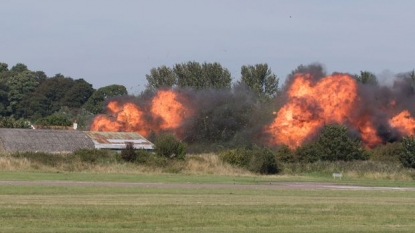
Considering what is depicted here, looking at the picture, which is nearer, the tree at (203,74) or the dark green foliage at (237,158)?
the dark green foliage at (237,158)

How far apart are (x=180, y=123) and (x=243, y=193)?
5165 centimetres

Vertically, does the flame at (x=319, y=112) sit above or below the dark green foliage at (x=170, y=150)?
above

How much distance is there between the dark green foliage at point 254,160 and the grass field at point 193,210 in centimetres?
2664

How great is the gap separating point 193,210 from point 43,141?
50837 millimetres

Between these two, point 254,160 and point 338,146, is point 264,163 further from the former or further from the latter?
point 338,146

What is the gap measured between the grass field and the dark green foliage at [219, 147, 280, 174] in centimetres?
2664

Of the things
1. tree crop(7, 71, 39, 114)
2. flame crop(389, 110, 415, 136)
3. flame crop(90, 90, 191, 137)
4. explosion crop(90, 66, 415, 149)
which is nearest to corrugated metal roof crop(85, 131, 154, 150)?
flame crop(90, 90, 191, 137)

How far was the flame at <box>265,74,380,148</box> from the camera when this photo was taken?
86.4 meters

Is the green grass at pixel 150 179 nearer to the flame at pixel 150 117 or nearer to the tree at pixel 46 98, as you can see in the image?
the flame at pixel 150 117

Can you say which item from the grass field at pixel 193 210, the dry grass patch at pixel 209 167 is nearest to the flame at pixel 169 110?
the dry grass patch at pixel 209 167

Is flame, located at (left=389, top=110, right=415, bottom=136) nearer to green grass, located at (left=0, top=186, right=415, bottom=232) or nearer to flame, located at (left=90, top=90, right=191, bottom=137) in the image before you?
flame, located at (left=90, top=90, right=191, bottom=137)

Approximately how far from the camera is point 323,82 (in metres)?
89.2

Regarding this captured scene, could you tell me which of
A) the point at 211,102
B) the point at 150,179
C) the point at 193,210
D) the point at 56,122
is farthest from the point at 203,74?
the point at 193,210

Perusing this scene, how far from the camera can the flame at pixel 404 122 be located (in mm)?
87812
